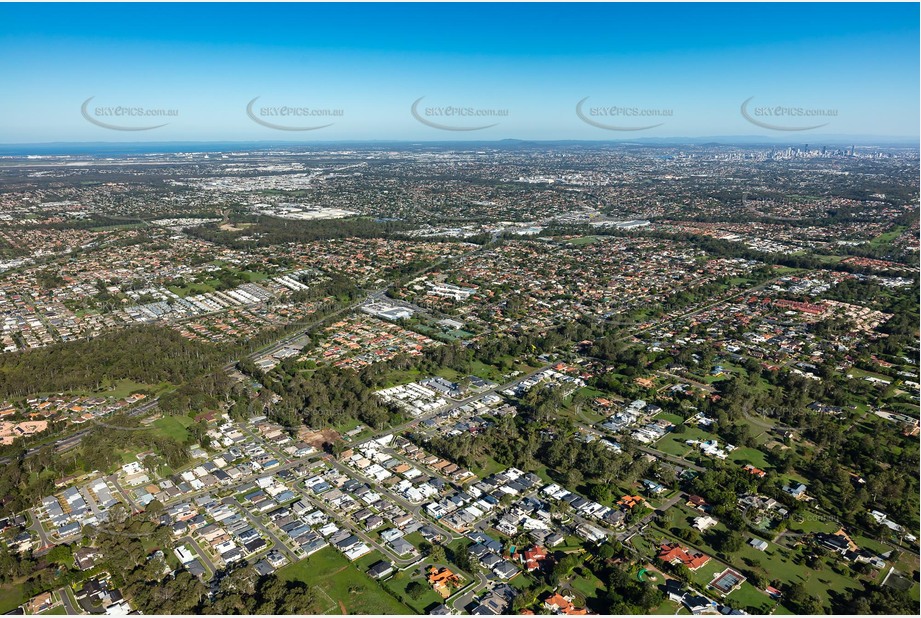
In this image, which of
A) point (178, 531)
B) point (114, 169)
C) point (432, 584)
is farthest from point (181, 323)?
point (114, 169)

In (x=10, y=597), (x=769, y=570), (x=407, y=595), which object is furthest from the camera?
Answer: (x=769, y=570)

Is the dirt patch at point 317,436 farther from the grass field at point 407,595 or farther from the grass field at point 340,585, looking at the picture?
the grass field at point 407,595

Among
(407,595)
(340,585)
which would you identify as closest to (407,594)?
(407,595)

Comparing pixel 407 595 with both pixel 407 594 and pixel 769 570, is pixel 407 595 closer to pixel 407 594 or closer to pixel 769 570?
pixel 407 594

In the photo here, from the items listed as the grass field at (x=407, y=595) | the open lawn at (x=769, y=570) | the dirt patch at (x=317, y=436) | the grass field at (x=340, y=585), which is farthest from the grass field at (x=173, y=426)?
the open lawn at (x=769, y=570)

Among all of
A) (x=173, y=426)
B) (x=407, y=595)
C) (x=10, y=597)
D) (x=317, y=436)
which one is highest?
(x=173, y=426)
